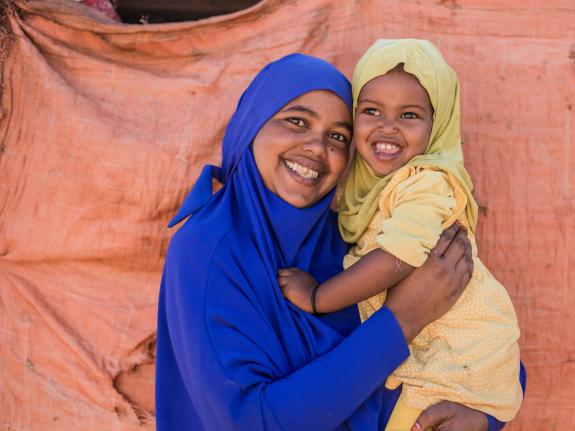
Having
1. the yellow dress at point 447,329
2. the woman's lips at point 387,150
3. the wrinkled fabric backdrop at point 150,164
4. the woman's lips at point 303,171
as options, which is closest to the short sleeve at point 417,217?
the yellow dress at point 447,329

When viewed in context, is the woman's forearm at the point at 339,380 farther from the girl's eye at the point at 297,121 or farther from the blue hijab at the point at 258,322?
the girl's eye at the point at 297,121

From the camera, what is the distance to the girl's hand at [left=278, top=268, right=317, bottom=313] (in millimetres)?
1811

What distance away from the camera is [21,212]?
2.51 m

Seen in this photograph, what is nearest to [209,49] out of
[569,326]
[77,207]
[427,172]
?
[77,207]

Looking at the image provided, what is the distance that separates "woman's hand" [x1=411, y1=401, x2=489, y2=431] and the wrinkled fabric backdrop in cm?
74

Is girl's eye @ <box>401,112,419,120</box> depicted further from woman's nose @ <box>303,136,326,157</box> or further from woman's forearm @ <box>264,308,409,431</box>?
woman's forearm @ <box>264,308,409,431</box>

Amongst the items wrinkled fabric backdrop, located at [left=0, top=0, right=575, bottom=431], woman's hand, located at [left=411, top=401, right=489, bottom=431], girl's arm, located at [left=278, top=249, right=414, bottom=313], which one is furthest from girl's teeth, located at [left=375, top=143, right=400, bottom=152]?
woman's hand, located at [left=411, top=401, right=489, bottom=431]

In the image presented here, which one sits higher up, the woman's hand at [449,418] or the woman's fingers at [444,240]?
the woman's fingers at [444,240]

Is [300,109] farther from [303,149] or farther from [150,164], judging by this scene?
[150,164]

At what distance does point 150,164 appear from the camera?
2.47 meters

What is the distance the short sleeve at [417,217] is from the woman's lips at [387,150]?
0.43 feet

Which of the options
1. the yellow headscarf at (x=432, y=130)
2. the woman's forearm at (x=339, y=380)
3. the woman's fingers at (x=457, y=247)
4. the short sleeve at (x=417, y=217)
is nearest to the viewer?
the woman's forearm at (x=339, y=380)

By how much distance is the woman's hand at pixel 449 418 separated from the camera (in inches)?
69.6

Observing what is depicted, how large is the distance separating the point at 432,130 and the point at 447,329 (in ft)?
2.01
